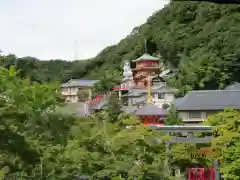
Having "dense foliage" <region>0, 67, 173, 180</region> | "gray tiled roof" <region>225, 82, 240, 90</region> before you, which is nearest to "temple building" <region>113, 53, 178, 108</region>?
"gray tiled roof" <region>225, 82, 240, 90</region>

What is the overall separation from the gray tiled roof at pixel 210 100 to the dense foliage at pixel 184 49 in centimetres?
393

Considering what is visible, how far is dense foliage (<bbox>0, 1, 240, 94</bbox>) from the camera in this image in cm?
2555

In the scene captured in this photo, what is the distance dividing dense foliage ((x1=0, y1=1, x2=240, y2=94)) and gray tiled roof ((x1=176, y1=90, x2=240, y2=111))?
3.93m

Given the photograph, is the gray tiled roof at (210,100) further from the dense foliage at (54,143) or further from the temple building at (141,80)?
the dense foliage at (54,143)

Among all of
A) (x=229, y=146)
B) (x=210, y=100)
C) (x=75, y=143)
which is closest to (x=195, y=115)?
(x=210, y=100)

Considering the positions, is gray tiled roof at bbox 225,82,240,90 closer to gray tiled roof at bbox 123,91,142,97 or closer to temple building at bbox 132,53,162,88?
gray tiled roof at bbox 123,91,142,97

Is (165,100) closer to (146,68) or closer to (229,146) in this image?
(146,68)

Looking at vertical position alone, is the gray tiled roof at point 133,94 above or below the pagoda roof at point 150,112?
above

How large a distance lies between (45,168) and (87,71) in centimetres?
3927

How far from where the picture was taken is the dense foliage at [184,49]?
2555 centimetres

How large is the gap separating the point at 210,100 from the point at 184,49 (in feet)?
44.2

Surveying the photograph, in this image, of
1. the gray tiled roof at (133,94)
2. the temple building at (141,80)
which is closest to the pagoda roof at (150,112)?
the temple building at (141,80)

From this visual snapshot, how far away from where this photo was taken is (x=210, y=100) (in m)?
19.6

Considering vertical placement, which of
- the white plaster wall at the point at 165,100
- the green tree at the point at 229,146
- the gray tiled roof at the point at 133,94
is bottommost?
the green tree at the point at 229,146
